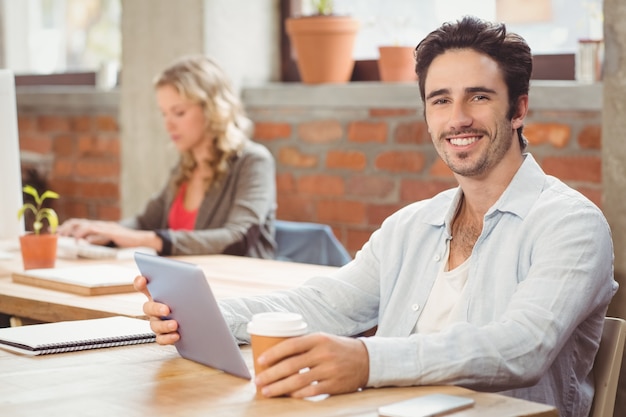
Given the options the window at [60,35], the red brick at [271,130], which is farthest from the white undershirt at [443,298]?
the window at [60,35]

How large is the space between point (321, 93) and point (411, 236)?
84.9 inches

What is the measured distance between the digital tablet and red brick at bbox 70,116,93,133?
3644 millimetres

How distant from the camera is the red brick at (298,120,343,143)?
4.27 meters

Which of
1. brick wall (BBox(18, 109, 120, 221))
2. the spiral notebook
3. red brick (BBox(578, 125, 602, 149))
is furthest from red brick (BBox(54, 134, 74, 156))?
the spiral notebook

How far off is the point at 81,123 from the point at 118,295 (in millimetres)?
3026

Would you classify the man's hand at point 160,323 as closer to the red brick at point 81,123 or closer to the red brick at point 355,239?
the red brick at point 355,239

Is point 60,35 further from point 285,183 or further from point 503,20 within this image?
point 503,20

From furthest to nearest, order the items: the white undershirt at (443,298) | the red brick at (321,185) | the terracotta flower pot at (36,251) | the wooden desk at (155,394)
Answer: the red brick at (321,185)
the terracotta flower pot at (36,251)
the white undershirt at (443,298)
the wooden desk at (155,394)

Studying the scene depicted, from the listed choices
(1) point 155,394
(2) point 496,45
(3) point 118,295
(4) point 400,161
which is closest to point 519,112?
(2) point 496,45

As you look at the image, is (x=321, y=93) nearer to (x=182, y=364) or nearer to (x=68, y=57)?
(x=68, y=57)

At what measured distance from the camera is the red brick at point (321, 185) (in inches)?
169

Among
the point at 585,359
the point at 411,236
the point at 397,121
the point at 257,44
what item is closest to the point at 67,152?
the point at 257,44

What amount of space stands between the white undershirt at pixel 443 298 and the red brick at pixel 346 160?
6.95ft

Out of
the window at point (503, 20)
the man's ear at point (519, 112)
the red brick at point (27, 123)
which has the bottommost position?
the red brick at point (27, 123)
